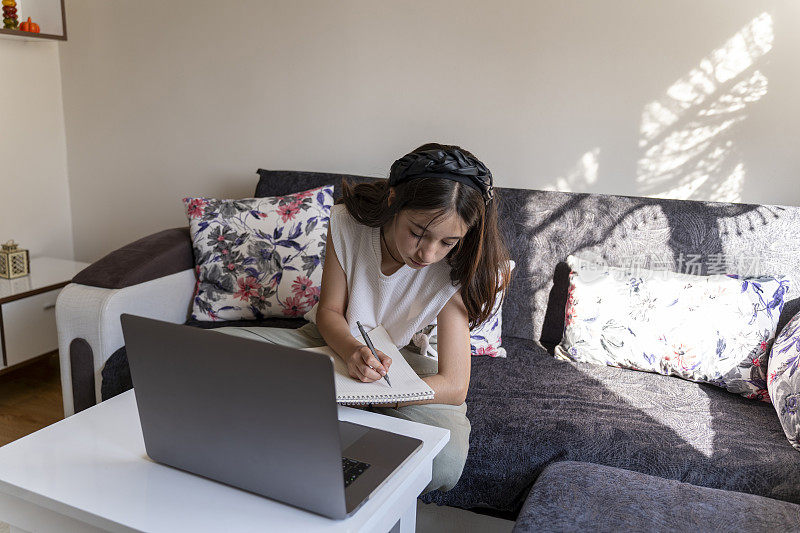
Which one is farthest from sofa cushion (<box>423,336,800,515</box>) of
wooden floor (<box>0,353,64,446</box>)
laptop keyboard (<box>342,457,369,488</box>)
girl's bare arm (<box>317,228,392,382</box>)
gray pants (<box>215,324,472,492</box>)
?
wooden floor (<box>0,353,64,446</box>)

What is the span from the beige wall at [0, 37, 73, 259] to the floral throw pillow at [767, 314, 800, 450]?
2770 mm

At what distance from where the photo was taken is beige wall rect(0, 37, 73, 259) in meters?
2.76

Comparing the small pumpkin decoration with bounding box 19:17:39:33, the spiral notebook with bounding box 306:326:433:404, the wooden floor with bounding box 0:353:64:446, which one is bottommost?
the wooden floor with bounding box 0:353:64:446

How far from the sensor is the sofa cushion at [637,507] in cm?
116

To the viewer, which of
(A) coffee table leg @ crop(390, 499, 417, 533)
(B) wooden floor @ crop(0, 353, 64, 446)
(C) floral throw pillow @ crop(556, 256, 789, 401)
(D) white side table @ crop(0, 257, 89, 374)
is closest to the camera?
(A) coffee table leg @ crop(390, 499, 417, 533)

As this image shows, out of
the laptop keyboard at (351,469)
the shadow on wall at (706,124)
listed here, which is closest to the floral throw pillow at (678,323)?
the shadow on wall at (706,124)

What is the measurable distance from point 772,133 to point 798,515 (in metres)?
1.19

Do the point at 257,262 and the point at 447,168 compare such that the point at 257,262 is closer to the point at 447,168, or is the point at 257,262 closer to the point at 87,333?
the point at 87,333

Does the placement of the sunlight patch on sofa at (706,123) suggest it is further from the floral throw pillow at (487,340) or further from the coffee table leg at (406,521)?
the coffee table leg at (406,521)

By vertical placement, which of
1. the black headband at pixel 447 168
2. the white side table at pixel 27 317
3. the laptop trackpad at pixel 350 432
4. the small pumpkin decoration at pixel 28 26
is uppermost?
the small pumpkin decoration at pixel 28 26

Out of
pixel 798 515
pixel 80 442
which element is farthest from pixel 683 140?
pixel 80 442

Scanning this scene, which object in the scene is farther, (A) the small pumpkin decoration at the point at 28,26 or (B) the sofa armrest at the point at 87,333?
(A) the small pumpkin decoration at the point at 28,26

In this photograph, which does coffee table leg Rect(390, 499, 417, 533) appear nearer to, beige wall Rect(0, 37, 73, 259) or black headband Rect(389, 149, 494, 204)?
black headband Rect(389, 149, 494, 204)

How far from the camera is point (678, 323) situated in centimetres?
183
